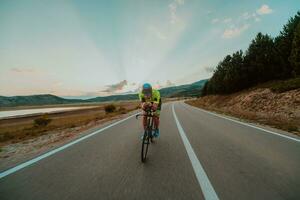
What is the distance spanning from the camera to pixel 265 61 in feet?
107

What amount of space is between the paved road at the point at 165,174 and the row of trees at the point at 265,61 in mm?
25586

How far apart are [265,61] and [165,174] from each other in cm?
3757

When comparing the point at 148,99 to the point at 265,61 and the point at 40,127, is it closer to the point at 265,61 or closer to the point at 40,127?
the point at 40,127

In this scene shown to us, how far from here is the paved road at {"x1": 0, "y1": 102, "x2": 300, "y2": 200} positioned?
2664 mm

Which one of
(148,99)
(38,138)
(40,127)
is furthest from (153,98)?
(40,127)

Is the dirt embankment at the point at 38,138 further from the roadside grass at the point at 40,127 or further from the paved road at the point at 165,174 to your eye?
the paved road at the point at 165,174

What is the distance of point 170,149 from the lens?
16.7 ft

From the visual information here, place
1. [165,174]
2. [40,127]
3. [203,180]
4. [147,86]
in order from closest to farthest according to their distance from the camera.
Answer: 1. [203,180]
2. [165,174]
3. [147,86]
4. [40,127]

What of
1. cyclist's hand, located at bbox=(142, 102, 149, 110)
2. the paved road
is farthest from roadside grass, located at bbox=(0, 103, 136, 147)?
cyclist's hand, located at bbox=(142, 102, 149, 110)

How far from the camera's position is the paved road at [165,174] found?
8.74ft

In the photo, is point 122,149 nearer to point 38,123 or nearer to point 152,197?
point 152,197

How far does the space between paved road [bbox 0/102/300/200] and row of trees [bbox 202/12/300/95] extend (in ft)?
83.9

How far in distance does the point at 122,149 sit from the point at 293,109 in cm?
1492

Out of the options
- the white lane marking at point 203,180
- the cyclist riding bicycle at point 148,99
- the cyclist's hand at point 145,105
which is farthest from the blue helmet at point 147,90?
the white lane marking at point 203,180
